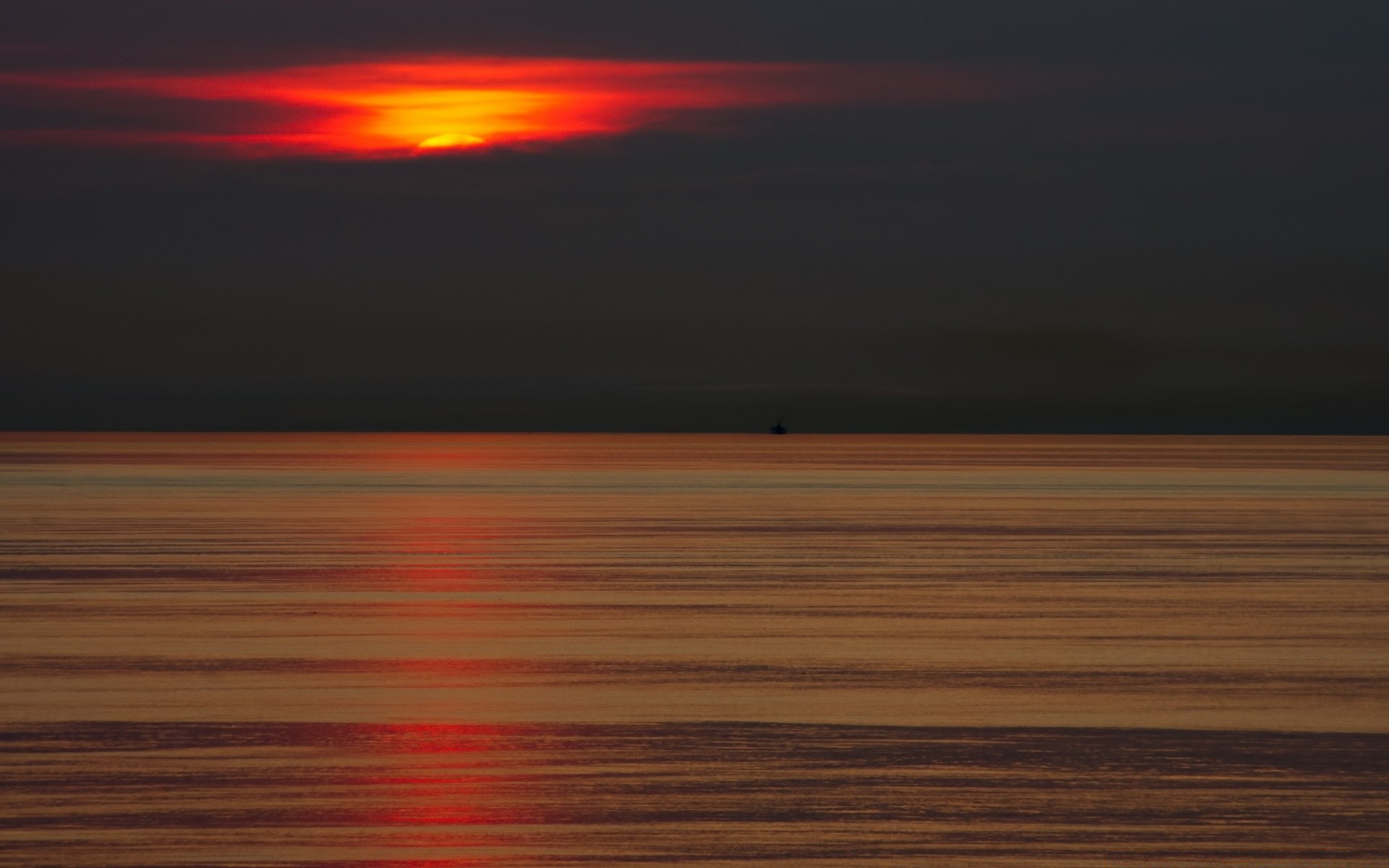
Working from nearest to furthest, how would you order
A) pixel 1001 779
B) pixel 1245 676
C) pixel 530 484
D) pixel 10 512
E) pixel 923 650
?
pixel 1001 779 → pixel 1245 676 → pixel 923 650 → pixel 10 512 → pixel 530 484

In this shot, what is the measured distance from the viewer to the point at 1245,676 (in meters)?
17.0

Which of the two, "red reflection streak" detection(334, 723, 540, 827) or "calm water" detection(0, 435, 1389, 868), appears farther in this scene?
"red reflection streak" detection(334, 723, 540, 827)

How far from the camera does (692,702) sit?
1530 centimetres

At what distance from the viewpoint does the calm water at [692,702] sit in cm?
1058

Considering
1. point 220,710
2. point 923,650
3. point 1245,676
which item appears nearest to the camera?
point 220,710

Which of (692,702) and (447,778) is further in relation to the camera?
(692,702)

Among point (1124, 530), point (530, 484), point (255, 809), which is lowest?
point (255, 809)

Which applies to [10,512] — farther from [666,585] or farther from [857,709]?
[857,709]

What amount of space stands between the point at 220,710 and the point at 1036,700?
22.8 feet

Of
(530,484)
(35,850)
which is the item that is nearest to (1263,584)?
(35,850)

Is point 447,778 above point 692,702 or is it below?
below

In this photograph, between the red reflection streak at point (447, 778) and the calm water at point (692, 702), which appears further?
the red reflection streak at point (447, 778)

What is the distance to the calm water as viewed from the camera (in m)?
10.6

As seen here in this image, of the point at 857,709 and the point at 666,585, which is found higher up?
the point at 666,585
